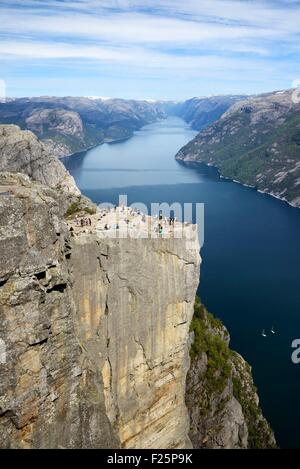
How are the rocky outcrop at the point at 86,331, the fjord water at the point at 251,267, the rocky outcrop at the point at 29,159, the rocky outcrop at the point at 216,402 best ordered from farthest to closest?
the fjord water at the point at 251,267 < the rocky outcrop at the point at 29,159 < the rocky outcrop at the point at 216,402 < the rocky outcrop at the point at 86,331

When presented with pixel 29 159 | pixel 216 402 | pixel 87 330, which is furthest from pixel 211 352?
pixel 29 159

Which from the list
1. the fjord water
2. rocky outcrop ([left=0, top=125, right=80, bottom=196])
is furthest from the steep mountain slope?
the fjord water

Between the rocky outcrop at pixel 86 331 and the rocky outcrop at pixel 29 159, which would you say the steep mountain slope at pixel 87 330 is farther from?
the rocky outcrop at pixel 29 159

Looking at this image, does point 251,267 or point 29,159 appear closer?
point 29,159

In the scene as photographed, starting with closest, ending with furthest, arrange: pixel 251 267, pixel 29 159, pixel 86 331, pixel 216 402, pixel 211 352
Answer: pixel 86 331 < pixel 216 402 < pixel 211 352 < pixel 29 159 < pixel 251 267

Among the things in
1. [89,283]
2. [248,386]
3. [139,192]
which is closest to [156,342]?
[89,283]

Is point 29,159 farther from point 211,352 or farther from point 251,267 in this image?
point 251,267

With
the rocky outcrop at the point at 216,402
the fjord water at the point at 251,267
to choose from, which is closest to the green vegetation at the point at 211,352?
the rocky outcrop at the point at 216,402

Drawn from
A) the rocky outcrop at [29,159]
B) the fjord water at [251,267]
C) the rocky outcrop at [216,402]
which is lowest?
the fjord water at [251,267]
